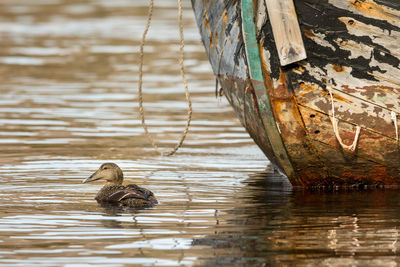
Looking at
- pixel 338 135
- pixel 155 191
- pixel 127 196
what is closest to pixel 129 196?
pixel 127 196

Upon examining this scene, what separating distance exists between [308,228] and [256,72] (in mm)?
1957

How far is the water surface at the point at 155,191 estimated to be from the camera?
7.77 metres

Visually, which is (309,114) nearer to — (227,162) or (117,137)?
(227,162)

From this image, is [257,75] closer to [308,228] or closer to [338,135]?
[338,135]

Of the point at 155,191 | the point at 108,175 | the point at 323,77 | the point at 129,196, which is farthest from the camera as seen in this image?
the point at 108,175

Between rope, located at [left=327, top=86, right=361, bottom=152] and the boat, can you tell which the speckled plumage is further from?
rope, located at [left=327, top=86, right=361, bottom=152]

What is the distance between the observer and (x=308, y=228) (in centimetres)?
859

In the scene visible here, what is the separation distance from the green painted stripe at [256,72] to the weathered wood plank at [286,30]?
208mm

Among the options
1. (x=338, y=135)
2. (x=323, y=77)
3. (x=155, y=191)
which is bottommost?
(x=155, y=191)

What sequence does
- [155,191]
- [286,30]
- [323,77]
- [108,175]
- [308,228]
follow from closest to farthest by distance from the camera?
[308,228] → [286,30] → [323,77] → [155,191] → [108,175]

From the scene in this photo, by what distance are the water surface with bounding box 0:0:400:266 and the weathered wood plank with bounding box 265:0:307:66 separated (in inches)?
53.0

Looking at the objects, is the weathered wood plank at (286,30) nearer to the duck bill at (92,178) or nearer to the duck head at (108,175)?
the duck head at (108,175)

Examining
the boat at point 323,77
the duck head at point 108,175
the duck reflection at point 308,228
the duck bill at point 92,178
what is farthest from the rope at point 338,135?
the duck bill at point 92,178

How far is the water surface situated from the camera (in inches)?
306
